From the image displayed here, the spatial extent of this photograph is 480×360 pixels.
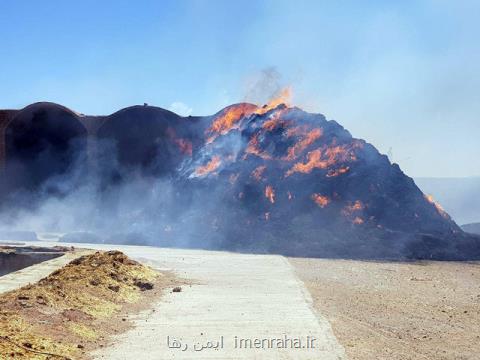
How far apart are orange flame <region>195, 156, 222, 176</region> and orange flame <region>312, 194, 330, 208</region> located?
5.93m

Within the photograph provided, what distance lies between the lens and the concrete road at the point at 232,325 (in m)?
6.99

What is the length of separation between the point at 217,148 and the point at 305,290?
1845cm

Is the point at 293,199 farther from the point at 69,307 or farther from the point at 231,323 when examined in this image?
the point at 69,307

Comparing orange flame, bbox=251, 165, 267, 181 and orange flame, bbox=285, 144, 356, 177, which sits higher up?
orange flame, bbox=285, 144, 356, 177

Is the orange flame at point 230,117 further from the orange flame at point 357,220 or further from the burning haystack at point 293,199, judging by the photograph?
the orange flame at point 357,220

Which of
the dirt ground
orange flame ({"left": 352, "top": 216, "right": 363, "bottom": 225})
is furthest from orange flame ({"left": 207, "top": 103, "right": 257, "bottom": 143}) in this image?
the dirt ground

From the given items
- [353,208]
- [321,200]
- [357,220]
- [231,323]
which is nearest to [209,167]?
[321,200]

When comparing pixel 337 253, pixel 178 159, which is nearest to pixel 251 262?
pixel 337 253

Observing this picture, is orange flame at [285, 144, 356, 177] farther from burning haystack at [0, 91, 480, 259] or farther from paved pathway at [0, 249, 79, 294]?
paved pathway at [0, 249, 79, 294]

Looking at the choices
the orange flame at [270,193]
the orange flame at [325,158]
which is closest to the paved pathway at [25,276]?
A: the orange flame at [270,193]

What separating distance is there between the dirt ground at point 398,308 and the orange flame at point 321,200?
744 centimetres

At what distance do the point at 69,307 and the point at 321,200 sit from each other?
58.6 ft

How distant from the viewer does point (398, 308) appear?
1034 centimetres

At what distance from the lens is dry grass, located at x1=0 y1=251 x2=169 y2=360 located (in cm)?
650
